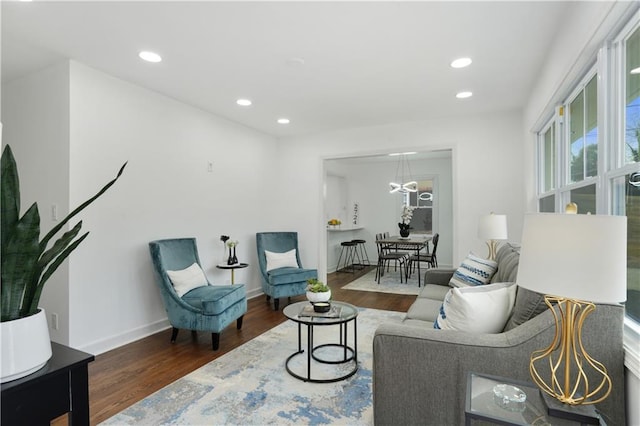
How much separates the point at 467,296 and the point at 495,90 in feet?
8.82

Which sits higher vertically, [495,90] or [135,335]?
[495,90]

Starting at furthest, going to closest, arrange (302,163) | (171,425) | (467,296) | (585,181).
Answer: (302,163)
(585,181)
(171,425)
(467,296)

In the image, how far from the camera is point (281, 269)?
4762mm

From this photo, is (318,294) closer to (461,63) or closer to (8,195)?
(8,195)

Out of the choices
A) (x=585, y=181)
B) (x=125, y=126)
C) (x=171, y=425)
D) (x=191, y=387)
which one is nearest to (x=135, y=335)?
(x=191, y=387)

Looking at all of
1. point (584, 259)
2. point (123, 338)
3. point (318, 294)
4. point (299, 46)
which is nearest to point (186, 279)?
point (123, 338)

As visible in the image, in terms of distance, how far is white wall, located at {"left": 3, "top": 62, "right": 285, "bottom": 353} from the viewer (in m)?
2.97

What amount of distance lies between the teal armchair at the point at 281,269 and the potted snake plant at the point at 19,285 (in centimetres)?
353

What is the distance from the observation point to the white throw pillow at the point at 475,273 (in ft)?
10.1

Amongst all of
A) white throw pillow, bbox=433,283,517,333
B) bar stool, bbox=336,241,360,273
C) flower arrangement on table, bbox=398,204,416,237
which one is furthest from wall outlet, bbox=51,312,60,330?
flower arrangement on table, bbox=398,204,416,237

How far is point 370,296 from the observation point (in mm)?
5230

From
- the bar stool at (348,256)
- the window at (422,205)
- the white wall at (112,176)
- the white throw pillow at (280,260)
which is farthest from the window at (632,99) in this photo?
the window at (422,205)

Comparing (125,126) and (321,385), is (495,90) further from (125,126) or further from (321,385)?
(125,126)

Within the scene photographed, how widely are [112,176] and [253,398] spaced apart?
240 centimetres
